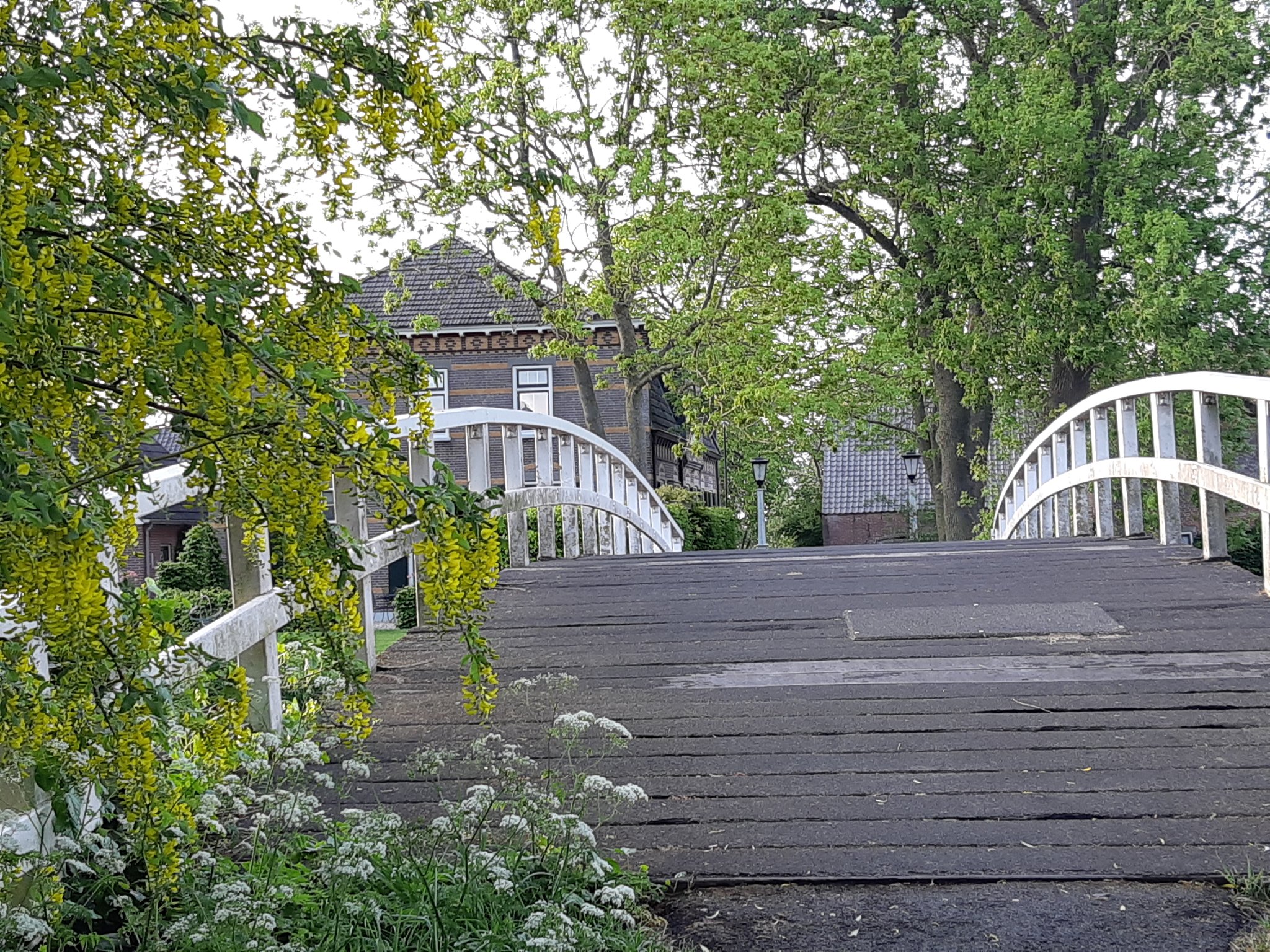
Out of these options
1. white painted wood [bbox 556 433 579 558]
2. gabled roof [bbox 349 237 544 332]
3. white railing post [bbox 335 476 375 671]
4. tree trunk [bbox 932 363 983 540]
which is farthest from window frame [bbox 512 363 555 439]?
white railing post [bbox 335 476 375 671]

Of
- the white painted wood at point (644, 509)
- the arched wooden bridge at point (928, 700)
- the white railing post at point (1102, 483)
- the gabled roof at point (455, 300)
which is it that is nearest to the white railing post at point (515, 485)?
the arched wooden bridge at point (928, 700)

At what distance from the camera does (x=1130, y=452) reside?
26.7 ft

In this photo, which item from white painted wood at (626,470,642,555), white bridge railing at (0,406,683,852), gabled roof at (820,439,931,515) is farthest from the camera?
gabled roof at (820,439,931,515)

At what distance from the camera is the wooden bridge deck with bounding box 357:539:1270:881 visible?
10.5ft

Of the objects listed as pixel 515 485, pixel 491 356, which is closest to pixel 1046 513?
pixel 515 485

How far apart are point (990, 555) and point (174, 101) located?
21.4 ft

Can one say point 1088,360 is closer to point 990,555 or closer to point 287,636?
point 990,555

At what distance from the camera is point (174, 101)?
1521 mm

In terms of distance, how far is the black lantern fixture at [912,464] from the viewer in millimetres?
26406

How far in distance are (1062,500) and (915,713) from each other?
7.55 m

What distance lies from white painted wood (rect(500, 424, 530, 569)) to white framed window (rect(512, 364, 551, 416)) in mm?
21056

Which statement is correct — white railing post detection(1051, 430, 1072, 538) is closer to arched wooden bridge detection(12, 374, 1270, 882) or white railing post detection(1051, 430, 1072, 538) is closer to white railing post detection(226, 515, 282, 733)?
arched wooden bridge detection(12, 374, 1270, 882)

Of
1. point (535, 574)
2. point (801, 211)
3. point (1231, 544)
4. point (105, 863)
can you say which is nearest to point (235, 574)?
point (105, 863)

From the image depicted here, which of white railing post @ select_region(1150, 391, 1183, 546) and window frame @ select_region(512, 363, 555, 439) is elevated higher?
window frame @ select_region(512, 363, 555, 439)
